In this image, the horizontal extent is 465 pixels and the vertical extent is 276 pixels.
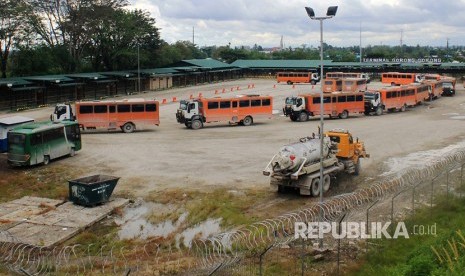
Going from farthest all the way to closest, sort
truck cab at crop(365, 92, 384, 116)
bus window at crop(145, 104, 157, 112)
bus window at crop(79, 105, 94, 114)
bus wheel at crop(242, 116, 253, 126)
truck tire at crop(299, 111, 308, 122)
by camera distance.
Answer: truck cab at crop(365, 92, 384, 116)
truck tire at crop(299, 111, 308, 122)
bus wheel at crop(242, 116, 253, 126)
bus window at crop(145, 104, 157, 112)
bus window at crop(79, 105, 94, 114)

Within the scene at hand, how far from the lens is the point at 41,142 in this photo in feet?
89.4

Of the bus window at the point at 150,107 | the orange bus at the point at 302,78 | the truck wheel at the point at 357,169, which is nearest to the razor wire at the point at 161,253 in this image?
the truck wheel at the point at 357,169

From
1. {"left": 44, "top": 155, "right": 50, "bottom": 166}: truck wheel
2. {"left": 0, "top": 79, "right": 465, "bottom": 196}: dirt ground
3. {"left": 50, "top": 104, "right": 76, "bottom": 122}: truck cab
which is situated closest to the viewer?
{"left": 0, "top": 79, "right": 465, "bottom": 196}: dirt ground

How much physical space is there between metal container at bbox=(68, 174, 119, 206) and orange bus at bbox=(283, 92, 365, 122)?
2488cm

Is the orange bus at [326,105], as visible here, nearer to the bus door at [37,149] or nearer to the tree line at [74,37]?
the bus door at [37,149]

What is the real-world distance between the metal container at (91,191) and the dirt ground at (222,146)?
68.7 inches

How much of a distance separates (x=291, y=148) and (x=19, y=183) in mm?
13088

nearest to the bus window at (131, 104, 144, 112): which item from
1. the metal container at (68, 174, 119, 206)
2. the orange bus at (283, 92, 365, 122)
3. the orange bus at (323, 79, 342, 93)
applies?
the orange bus at (283, 92, 365, 122)

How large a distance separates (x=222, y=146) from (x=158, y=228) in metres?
14.2

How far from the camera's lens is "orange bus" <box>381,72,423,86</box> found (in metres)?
73.4

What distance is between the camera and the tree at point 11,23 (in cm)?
5922

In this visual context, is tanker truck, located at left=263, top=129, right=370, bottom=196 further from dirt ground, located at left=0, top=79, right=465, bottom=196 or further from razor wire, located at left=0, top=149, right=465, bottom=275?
razor wire, located at left=0, top=149, right=465, bottom=275

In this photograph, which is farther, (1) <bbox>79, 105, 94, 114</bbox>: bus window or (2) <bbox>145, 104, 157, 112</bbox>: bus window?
(2) <bbox>145, 104, 157, 112</bbox>: bus window

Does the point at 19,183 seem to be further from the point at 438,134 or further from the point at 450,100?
the point at 450,100
